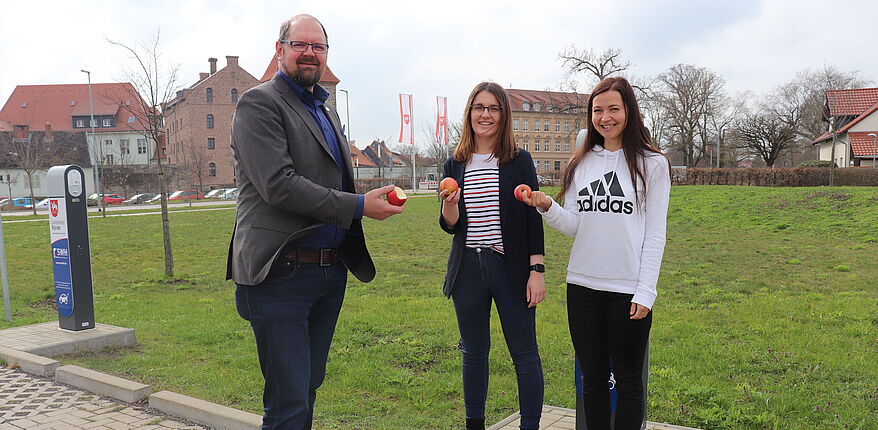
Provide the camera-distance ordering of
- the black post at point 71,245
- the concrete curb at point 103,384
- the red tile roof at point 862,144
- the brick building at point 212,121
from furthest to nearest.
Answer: the brick building at point 212,121
the red tile roof at point 862,144
the black post at point 71,245
the concrete curb at point 103,384

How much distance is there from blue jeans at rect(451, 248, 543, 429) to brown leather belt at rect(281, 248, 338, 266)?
0.88 metres

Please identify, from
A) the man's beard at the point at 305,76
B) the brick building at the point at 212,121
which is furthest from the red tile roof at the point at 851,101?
the brick building at the point at 212,121

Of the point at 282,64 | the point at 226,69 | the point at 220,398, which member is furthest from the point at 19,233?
the point at 226,69

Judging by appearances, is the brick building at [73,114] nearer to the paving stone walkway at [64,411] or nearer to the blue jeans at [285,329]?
the paving stone walkway at [64,411]

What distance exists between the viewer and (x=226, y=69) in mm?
65375

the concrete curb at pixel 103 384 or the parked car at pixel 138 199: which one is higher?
the parked car at pixel 138 199

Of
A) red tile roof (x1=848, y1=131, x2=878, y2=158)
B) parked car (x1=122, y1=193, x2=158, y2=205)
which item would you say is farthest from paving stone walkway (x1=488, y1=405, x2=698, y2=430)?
parked car (x1=122, y1=193, x2=158, y2=205)

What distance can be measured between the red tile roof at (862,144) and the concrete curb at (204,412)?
4414cm

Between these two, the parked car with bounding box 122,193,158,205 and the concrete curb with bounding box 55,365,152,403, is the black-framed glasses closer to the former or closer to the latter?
the concrete curb with bounding box 55,365,152,403

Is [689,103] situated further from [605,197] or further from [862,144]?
[605,197]

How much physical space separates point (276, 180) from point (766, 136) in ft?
191

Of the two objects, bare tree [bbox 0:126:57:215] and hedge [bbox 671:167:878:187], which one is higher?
bare tree [bbox 0:126:57:215]

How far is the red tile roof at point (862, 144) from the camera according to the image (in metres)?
38.6

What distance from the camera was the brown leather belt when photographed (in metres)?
2.68
